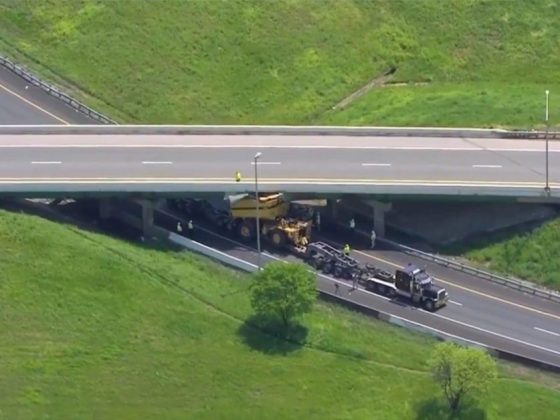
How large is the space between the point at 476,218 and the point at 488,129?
10.9 metres

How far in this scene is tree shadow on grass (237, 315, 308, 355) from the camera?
237ft

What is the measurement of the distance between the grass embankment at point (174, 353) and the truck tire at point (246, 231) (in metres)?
4.44

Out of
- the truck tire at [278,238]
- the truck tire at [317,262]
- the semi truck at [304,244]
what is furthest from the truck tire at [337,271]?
the truck tire at [278,238]

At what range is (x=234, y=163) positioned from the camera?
279 ft

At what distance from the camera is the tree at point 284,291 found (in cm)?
7188

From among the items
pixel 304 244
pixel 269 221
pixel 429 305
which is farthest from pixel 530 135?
pixel 269 221

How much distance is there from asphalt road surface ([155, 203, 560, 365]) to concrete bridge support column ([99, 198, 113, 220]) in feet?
20.5

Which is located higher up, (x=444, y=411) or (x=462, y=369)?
(x=462, y=369)

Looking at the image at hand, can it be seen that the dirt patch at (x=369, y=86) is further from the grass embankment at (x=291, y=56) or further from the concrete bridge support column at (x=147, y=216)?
the concrete bridge support column at (x=147, y=216)

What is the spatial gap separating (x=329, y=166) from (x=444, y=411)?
68.3 feet

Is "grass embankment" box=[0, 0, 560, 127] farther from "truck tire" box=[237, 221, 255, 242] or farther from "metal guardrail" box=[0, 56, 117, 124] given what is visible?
"truck tire" box=[237, 221, 255, 242]

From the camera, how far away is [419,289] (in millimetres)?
75125

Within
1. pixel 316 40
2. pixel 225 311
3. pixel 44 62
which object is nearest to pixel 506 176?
pixel 225 311

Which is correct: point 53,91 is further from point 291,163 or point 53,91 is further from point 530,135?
point 530,135
